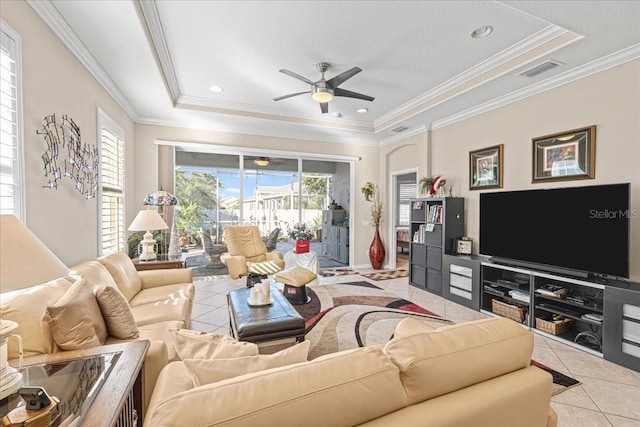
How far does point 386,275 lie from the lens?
579cm

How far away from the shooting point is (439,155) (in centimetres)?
514

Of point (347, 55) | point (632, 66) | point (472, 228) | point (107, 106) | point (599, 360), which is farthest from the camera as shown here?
point (472, 228)

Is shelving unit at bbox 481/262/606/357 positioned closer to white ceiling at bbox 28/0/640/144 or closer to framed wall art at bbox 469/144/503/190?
framed wall art at bbox 469/144/503/190

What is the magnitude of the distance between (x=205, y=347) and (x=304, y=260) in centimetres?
437

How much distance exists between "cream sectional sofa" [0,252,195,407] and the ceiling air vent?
164 inches

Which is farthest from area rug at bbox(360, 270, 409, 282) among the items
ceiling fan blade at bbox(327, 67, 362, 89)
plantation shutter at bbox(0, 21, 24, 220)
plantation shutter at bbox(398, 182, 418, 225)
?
plantation shutter at bbox(0, 21, 24, 220)

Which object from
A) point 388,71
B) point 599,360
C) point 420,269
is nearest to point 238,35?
point 388,71

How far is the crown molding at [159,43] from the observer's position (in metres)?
2.47

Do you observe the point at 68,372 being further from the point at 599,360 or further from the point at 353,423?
the point at 599,360

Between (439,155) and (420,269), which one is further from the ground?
(439,155)

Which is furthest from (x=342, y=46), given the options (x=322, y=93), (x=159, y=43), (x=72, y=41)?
(x=72, y=41)

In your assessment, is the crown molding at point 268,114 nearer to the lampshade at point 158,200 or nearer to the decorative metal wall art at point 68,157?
the lampshade at point 158,200

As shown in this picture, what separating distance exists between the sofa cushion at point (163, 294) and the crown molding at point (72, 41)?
228 cm

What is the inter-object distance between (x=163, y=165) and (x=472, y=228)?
5174 mm
